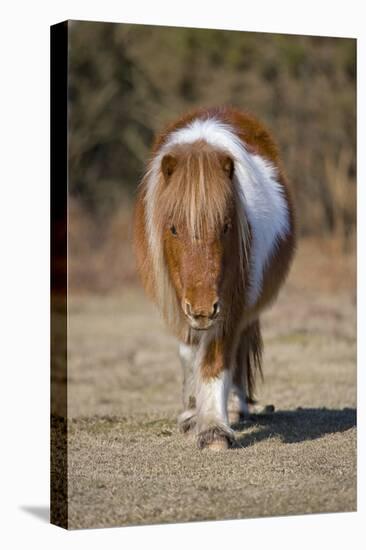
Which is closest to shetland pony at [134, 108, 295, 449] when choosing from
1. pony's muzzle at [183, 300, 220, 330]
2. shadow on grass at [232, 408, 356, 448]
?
pony's muzzle at [183, 300, 220, 330]

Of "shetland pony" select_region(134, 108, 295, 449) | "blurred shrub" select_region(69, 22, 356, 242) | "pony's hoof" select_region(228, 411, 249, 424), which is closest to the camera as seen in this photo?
"shetland pony" select_region(134, 108, 295, 449)

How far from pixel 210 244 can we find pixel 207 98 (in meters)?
14.6

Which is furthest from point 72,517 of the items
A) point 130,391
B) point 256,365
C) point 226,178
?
point 130,391

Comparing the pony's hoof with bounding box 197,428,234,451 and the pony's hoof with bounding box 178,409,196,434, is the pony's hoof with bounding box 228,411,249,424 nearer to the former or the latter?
the pony's hoof with bounding box 178,409,196,434

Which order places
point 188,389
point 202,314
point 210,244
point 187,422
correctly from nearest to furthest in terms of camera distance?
point 202,314
point 210,244
point 187,422
point 188,389

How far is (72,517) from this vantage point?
5.14 metres

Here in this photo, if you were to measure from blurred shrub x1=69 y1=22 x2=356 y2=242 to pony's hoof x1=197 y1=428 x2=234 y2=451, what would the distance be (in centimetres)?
1098

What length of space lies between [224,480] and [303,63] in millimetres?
13380

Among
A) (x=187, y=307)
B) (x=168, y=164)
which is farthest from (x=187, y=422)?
(x=168, y=164)

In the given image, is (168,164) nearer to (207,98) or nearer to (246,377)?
(246,377)

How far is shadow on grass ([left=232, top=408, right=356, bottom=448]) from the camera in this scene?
21.5 feet

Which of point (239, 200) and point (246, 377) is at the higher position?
point (239, 200)

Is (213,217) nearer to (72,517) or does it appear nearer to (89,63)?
(72,517)

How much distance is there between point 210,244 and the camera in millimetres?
5621
